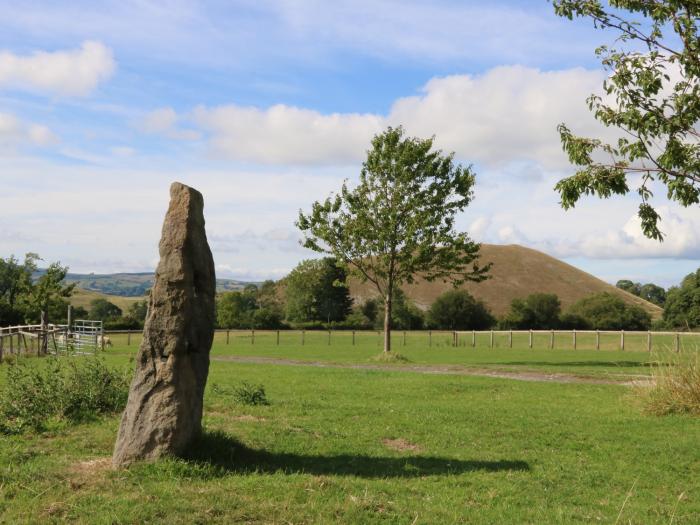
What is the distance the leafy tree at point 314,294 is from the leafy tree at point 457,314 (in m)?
14.2

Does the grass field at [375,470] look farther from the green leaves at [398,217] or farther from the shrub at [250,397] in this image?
the green leaves at [398,217]

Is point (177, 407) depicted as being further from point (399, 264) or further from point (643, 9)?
point (399, 264)

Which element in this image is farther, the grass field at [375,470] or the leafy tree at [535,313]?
the leafy tree at [535,313]

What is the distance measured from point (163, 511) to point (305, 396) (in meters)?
10.8

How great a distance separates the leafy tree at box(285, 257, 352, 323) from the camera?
3666 inches

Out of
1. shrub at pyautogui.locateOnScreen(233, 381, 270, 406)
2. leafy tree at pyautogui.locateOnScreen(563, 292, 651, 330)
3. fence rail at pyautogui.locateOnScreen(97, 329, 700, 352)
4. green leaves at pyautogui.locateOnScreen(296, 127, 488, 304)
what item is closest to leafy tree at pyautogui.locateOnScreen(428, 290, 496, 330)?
fence rail at pyautogui.locateOnScreen(97, 329, 700, 352)

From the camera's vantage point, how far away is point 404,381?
23.3m

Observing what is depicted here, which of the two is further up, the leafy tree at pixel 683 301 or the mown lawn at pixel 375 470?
the leafy tree at pixel 683 301

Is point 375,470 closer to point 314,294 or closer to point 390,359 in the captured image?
point 390,359

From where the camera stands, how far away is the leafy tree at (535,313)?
85.8 metres

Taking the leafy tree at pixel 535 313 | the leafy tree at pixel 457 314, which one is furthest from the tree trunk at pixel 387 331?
the leafy tree at pixel 535 313

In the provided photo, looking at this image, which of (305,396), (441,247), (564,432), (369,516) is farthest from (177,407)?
(441,247)

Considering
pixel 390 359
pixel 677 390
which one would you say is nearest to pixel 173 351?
pixel 677 390

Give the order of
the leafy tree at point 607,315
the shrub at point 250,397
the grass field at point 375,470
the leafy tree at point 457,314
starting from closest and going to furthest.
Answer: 1. the grass field at point 375,470
2. the shrub at point 250,397
3. the leafy tree at point 457,314
4. the leafy tree at point 607,315
